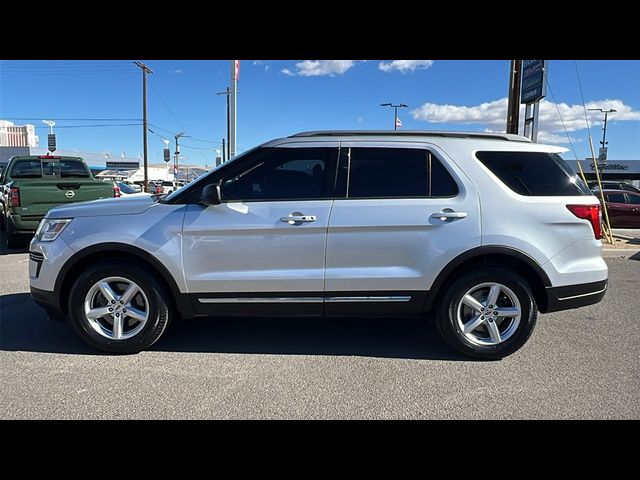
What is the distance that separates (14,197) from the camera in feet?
26.3

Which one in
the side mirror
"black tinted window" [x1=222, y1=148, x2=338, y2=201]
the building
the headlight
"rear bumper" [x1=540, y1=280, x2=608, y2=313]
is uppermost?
the building

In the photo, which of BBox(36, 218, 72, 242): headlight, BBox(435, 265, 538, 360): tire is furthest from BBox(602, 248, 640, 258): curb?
BBox(36, 218, 72, 242): headlight

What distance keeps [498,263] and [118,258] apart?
331 cm

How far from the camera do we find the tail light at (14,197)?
26.2 feet

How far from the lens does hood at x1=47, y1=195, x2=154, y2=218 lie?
12.1 feet

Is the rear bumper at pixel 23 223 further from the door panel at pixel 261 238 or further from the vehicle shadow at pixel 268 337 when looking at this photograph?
the door panel at pixel 261 238

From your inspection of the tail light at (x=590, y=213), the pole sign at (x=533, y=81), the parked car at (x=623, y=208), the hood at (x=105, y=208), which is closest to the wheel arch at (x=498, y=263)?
the tail light at (x=590, y=213)

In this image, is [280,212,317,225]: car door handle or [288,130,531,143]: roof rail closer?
[280,212,317,225]: car door handle

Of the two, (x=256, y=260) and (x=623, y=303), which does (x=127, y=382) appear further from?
(x=623, y=303)

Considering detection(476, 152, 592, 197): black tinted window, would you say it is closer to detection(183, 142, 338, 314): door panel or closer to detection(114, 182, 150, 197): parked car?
detection(183, 142, 338, 314): door panel

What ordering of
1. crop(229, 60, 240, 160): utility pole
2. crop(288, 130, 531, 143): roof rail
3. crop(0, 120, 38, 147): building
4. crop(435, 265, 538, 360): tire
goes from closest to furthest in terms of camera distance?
crop(435, 265, 538, 360): tire → crop(288, 130, 531, 143): roof rail → crop(229, 60, 240, 160): utility pole → crop(0, 120, 38, 147): building

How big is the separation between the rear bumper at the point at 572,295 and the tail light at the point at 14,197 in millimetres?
8749

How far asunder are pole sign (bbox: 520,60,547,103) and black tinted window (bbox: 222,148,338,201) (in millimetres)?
8642
